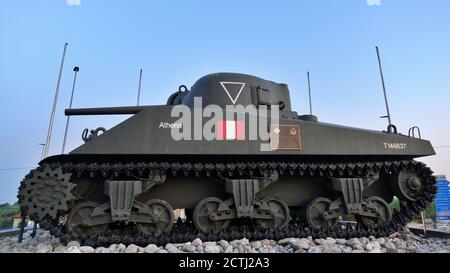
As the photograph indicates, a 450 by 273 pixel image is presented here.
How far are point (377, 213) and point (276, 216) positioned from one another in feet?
8.26

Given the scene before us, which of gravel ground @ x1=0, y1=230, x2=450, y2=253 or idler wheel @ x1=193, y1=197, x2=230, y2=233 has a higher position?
idler wheel @ x1=193, y1=197, x2=230, y2=233

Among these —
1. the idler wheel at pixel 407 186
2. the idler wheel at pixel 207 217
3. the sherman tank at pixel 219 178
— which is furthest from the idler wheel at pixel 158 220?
the idler wheel at pixel 407 186

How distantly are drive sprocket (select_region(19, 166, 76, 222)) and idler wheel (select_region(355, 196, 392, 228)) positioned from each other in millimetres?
6659

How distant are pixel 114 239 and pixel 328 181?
16.7 feet

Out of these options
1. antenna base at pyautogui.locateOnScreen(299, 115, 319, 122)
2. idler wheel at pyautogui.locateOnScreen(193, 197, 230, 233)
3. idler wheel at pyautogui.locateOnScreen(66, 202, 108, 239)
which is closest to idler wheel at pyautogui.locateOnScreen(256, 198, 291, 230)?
idler wheel at pyautogui.locateOnScreen(193, 197, 230, 233)

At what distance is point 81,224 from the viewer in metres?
5.98

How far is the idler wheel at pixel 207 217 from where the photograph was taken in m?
6.31

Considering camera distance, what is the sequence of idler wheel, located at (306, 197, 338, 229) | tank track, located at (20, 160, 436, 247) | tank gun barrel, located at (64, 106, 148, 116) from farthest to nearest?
tank gun barrel, located at (64, 106, 148, 116) < idler wheel, located at (306, 197, 338, 229) < tank track, located at (20, 160, 436, 247)

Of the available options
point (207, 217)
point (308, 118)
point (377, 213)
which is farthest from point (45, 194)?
point (377, 213)

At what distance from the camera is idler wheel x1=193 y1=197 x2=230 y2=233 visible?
20.7 ft

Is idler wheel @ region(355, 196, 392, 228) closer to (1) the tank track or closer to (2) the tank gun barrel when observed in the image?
(1) the tank track

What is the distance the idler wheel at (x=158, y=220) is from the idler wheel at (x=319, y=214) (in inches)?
127

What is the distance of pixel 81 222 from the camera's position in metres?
6.01

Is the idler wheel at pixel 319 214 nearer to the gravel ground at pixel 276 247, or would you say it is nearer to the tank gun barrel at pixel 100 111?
the gravel ground at pixel 276 247
